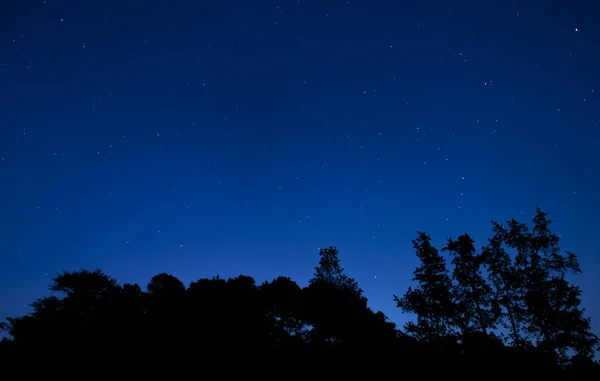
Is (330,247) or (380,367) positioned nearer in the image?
(380,367)

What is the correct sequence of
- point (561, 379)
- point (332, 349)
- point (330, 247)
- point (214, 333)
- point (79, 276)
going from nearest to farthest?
point (561, 379), point (332, 349), point (214, 333), point (79, 276), point (330, 247)

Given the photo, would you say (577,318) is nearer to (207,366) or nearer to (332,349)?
(332,349)

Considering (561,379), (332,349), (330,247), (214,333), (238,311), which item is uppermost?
(330,247)

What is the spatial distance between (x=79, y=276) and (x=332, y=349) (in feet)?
107

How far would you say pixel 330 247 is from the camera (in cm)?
4500

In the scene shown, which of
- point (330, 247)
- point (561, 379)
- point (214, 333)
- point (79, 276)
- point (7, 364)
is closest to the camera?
point (561, 379)

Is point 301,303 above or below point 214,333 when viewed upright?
above

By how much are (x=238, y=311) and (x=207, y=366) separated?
13600 mm

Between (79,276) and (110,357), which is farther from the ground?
(79,276)

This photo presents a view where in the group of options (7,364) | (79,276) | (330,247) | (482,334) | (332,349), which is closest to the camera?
(7,364)

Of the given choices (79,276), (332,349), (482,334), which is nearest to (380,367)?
(332,349)

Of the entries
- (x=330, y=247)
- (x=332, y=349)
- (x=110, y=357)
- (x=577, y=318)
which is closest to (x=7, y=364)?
(x=110, y=357)

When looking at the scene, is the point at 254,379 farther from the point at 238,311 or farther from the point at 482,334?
the point at 482,334

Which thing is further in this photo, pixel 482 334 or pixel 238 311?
pixel 238 311
